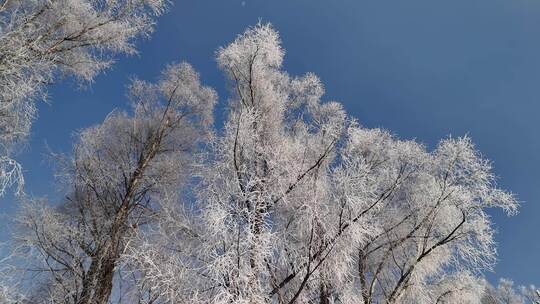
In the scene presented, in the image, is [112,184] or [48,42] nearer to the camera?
[48,42]

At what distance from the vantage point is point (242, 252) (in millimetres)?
4719

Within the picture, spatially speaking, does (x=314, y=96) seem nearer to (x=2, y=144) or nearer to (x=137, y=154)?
(x=137, y=154)

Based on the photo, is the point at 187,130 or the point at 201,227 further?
the point at 187,130

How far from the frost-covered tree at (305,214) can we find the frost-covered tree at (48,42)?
6.65ft

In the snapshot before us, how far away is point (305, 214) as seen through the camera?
19.1 ft

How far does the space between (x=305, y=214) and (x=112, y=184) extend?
553cm

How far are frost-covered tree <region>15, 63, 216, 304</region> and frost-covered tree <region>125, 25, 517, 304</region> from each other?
63.7 inches

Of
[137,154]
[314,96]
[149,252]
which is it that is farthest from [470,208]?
[137,154]

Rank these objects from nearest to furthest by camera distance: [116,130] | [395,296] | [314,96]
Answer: [395,296]
[314,96]
[116,130]

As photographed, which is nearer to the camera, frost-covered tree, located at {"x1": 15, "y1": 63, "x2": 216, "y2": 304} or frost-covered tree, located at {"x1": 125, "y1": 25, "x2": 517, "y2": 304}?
frost-covered tree, located at {"x1": 125, "y1": 25, "x2": 517, "y2": 304}

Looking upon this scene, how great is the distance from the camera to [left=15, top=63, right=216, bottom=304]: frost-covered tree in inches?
280

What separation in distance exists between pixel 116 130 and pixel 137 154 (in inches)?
37.0

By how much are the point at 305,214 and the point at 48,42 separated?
15.0 ft

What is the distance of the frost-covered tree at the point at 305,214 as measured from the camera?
482 centimetres
